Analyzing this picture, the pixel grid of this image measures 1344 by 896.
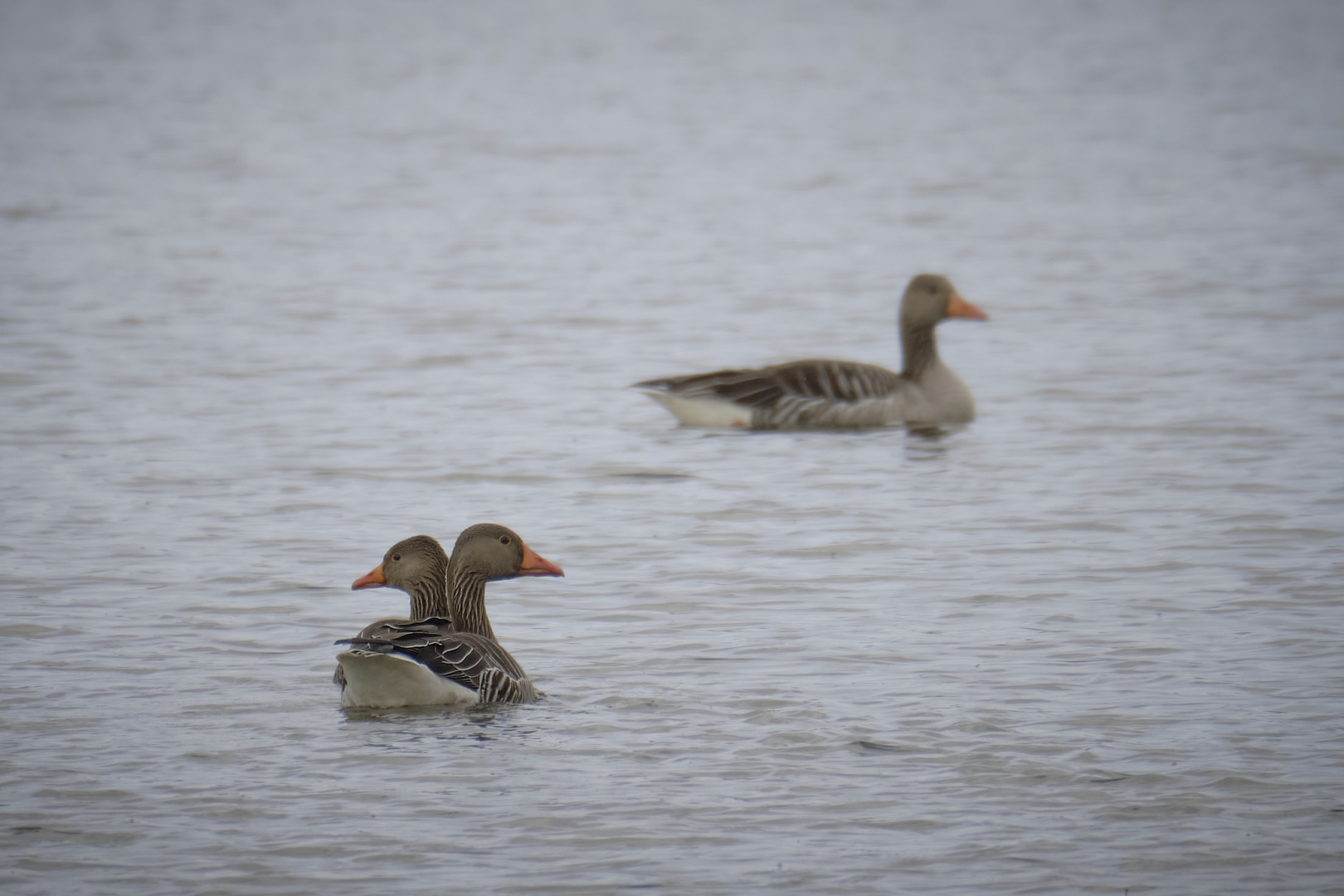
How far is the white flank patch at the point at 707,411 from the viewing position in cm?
1491

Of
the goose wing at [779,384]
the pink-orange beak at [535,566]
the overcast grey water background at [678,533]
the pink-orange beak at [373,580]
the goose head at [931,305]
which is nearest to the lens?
the overcast grey water background at [678,533]

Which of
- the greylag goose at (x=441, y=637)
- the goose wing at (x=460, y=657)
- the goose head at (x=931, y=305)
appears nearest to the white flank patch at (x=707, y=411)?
the goose head at (x=931, y=305)

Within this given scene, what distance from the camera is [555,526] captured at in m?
11.7

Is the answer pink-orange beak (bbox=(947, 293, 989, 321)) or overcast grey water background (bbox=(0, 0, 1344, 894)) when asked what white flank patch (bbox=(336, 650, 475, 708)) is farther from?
pink-orange beak (bbox=(947, 293, 989, 321))

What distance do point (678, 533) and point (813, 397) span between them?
146 inches

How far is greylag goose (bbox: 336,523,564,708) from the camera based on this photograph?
25.7 ft

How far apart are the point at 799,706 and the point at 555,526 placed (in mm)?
3874

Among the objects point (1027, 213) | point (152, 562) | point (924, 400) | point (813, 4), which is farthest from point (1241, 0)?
point (152, 562)

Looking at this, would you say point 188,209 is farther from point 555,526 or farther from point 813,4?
point 813,4

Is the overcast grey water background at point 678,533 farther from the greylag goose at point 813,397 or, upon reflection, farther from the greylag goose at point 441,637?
the greylag goose at point 813,397

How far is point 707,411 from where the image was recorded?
49.1 feet

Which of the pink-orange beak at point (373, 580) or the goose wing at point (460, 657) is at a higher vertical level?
the pink-orange beak at point (373, 580)

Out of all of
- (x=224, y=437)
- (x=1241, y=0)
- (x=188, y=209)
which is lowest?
(x=224, y=437)

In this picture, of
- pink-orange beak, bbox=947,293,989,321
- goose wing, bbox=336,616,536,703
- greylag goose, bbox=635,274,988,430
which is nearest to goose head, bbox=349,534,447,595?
goose wing, bbox=336,616,536,703
